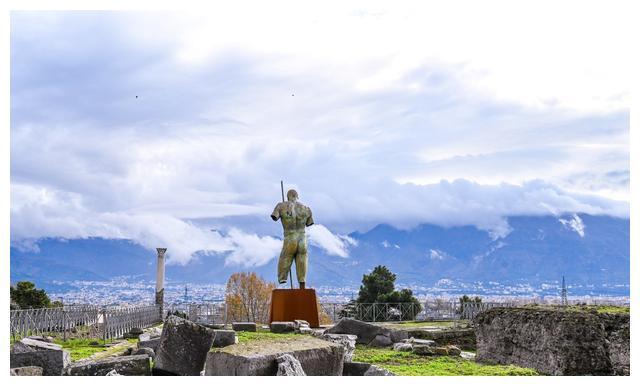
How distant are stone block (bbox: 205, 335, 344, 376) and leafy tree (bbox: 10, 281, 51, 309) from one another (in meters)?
29.7

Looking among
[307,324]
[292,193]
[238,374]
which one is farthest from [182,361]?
[292,193]

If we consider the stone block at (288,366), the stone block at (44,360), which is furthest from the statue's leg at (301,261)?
the stone block at (288,366)

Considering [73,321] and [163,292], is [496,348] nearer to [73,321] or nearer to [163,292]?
[73,321]

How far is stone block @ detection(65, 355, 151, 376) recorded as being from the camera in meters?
10.1

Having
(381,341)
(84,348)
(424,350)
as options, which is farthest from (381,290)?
(424,350)

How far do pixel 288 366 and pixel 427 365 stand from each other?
12.8 ft

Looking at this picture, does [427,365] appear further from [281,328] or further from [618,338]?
[281,328]

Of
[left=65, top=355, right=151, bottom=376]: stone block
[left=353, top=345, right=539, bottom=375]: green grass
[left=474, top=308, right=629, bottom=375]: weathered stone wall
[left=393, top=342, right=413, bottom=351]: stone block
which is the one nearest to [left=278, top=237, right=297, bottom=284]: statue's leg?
[left=393, top=342, right=413, bottom=351]: stone block

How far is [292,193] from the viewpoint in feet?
69.3

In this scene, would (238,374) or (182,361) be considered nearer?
(238,374)

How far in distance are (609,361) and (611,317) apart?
0.60 metres

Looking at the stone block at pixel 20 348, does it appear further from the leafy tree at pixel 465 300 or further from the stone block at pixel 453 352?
the leafy tree at pixel 465 300

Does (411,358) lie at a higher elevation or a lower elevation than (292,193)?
lower

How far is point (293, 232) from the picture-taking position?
2102 cm
